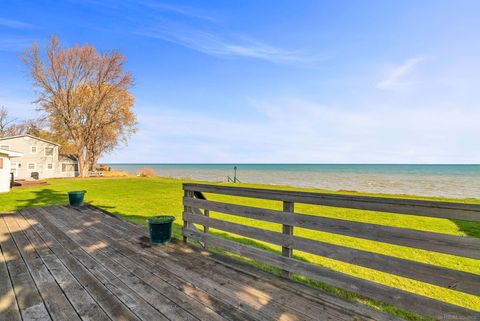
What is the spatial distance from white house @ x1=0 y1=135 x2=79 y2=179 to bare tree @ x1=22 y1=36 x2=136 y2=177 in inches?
93.4

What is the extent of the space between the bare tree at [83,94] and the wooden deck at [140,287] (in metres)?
29.8

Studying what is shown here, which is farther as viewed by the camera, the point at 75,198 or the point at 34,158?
the point at 34,158

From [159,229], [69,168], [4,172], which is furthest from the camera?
[69,168]

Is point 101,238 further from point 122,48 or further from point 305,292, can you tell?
point 122,48

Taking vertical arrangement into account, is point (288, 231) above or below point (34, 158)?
below

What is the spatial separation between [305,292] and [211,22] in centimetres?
1253

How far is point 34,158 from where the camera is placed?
29.1m

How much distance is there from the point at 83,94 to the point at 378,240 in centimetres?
3484

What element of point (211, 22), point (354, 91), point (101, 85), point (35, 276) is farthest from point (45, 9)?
point (101, 85)

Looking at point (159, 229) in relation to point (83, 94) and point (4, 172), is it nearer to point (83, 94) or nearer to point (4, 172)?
point (4, 172)

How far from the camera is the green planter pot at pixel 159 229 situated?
4.20m

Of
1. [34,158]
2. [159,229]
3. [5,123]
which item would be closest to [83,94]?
[34,158]

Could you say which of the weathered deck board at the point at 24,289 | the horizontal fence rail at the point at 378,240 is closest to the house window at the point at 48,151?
the weathered deck board at the point at 24,289

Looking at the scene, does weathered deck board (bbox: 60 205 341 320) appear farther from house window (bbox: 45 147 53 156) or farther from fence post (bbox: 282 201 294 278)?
house window (bbox: 45 147 53 156)
